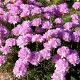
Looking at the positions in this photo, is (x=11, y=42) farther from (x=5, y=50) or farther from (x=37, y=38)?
(x=37, y=38)

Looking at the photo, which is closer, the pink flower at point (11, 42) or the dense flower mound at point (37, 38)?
the dense flower mound at point (37, 38)

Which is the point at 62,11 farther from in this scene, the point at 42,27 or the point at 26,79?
the point at 26,79

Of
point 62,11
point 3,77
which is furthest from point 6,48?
point 62,11

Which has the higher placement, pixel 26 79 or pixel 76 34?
pixel 76 34

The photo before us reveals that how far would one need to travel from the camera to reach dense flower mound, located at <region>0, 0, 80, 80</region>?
4.27 meters

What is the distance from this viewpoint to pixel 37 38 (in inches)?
180

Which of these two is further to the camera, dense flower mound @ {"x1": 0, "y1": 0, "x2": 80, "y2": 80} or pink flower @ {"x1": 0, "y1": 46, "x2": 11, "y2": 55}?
pink flower @ {"x1": 0, "y1": 46, "x2": 11, "y2": 55}

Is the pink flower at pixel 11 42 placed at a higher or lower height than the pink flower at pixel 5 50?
higher

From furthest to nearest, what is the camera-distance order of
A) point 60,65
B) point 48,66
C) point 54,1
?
point 54,1 < point 48,66 < point 60,65

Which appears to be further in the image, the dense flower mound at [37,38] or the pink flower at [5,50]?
the pink flower at [5,50]

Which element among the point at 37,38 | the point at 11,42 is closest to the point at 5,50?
the point at 11,42

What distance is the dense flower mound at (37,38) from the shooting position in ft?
14.0

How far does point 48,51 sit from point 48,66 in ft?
0.85

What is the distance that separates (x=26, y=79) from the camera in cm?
447
